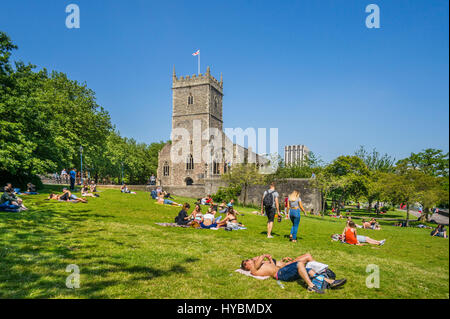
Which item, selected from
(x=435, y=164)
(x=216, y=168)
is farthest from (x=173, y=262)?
(x=216, y=168)

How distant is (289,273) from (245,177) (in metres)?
27.0

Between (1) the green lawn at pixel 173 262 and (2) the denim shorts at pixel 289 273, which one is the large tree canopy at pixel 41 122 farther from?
(2) the denim shorts at pixel 289 273

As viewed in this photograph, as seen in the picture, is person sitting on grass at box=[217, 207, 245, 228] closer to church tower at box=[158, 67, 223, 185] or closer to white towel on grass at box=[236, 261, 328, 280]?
white towel on grass at box=[236, 261, 328, 280]

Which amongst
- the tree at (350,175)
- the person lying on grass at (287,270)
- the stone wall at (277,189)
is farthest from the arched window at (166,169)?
the person lying on grass at (287,270)

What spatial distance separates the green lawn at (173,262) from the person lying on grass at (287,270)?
0.16m

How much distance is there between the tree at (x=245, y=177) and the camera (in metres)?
32.3

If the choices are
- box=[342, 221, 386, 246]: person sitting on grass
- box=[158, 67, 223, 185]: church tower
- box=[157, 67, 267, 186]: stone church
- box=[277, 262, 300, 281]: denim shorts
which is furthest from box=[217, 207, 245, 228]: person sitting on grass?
box=[158, 67, 223, 185]: church tower

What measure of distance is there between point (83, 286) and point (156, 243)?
350 cm

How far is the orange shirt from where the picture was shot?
31.2 ft

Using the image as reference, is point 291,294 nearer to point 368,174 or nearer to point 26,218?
point 26,218

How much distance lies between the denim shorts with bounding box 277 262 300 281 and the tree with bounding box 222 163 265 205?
26809 millimetres

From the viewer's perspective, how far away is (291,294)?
4594 millimetres

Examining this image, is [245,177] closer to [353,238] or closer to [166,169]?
[353,238]
